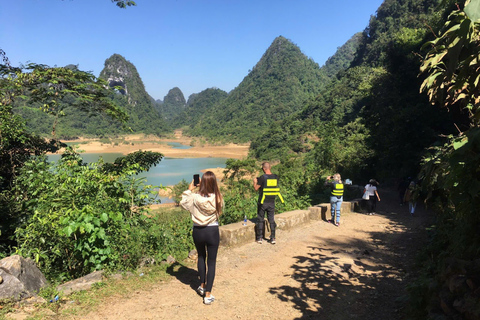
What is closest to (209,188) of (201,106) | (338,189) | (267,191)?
(267,191)

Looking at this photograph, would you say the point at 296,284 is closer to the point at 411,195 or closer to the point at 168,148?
the point at 411,195

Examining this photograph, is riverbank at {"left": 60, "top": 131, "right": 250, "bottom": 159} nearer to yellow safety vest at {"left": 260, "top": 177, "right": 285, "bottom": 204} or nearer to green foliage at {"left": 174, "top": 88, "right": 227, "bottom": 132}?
yellow safety vest at {"left": 260, "top": 177, "right": 285, "bottom": 204}

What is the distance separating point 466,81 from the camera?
7.33 feet

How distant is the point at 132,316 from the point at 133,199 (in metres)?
1.90

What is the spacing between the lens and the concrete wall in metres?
5.41

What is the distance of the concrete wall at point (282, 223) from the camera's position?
5.41 m

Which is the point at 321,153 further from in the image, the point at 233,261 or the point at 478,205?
the point at 478,205

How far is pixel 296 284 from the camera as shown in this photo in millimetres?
4102

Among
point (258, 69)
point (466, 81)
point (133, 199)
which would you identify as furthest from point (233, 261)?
point (258, 69)

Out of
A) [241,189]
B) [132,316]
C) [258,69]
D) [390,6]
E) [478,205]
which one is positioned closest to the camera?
[478,205]

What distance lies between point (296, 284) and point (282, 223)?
8.44 feet

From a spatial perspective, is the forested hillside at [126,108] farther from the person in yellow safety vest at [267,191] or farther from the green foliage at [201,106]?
the person in yellow safety vest at [267,191]

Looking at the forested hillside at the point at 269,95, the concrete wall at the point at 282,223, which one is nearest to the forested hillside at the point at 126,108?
the forested hillside at the point at 269,95

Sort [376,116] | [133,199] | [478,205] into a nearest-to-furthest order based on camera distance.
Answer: [478,205], [133,199], [376,116]
